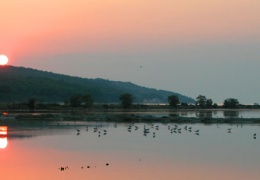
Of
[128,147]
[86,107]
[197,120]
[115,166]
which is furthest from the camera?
[86,107]

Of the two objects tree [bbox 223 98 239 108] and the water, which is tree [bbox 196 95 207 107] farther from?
the water

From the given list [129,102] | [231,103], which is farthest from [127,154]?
[231,103]

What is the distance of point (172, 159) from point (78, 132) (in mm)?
20391

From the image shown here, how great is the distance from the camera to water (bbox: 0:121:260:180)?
30.0 m

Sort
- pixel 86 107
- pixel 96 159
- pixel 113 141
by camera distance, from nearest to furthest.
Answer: pixel 96 159
pixel 113 141
pixel 86 107

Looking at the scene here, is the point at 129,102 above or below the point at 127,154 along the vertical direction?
above

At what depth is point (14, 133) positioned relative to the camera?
2089 inches

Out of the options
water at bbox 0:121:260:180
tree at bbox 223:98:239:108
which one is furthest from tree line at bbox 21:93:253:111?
water at bbox 0:121:260:180

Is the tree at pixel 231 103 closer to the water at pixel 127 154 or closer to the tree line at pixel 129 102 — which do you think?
the tree line at pixel 129 102

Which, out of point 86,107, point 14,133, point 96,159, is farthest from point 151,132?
point 86,107

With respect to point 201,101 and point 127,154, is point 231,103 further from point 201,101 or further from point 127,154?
point 127,154

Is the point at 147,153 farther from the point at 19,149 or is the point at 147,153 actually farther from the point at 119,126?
the point at 119,126

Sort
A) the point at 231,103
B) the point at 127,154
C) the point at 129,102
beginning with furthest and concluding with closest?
the point at 231,103
the point at 129,102
the point at 127,154

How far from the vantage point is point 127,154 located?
125 feet
